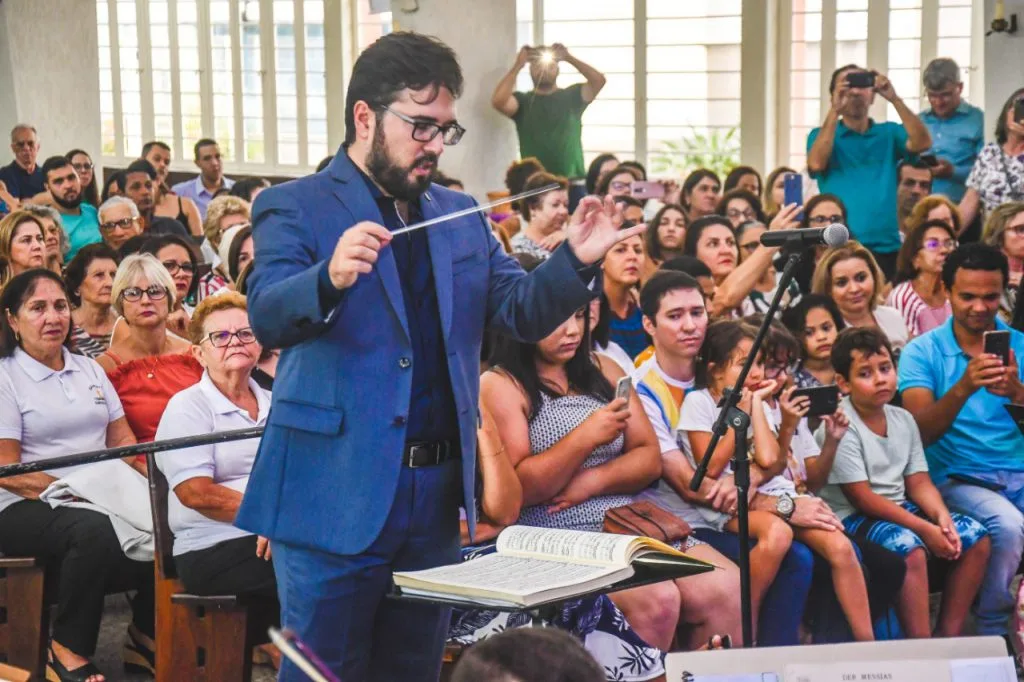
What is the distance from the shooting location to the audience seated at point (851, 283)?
4.91 meters

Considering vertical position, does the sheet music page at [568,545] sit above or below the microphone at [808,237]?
below

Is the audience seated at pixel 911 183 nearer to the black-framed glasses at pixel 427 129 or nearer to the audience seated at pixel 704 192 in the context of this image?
the audience seated at pixel 704 192

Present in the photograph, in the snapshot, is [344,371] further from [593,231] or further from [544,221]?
[544,221]

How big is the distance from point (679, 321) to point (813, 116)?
232 inches

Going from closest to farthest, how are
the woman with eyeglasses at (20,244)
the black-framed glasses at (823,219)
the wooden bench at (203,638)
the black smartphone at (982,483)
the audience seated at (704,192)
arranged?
1. the wooden bench at (203,638)
2. the black smartphone at (982,483)
3. the woman with eyeglasses at (20,244)
4. the black-framed glasses at (823,219)
5. the audience seated at (704,192)

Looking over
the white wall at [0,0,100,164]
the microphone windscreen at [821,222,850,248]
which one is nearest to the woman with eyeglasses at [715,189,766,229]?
the microphone windscreen at [821,222,850,248]

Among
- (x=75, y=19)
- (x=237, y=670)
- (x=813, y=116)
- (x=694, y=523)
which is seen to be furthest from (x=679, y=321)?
(x=75, y=19)

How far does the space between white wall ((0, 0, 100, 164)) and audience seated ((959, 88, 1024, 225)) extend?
20.5 ft

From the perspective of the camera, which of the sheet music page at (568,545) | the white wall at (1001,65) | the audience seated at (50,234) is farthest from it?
the white wall at (1001,65)

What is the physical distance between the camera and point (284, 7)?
12.1 meters

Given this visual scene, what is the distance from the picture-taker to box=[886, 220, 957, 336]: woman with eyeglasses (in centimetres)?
525

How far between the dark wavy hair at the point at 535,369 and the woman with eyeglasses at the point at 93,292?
1.91m

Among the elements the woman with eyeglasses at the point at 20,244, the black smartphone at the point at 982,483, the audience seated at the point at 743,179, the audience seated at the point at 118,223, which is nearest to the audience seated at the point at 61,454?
the woman with eyeglasses at the point at 20,244

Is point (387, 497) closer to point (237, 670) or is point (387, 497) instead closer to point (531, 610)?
point (531, 610)
